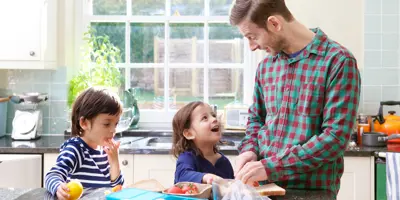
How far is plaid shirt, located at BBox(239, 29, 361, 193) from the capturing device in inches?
63.6

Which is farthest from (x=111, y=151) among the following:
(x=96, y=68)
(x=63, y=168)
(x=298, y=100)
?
(x=96, y=68)

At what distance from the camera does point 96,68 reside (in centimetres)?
386

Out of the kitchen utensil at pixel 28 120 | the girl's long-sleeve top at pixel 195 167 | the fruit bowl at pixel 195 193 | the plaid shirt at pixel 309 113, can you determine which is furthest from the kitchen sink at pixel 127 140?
the fruit bowl at pixel 195 193

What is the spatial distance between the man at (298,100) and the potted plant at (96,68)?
213 centimetres

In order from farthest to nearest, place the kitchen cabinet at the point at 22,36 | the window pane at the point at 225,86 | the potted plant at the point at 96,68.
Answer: the window pane at the point at 225,86 < the potted plant at the point at 96,68 < the kitchen cabinet at the point at 22,36

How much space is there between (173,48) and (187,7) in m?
0.33

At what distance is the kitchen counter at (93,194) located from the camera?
1602 mm

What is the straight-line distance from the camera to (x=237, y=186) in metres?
1.46

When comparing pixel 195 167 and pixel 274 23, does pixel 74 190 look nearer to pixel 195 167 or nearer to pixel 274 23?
pixel 195 167

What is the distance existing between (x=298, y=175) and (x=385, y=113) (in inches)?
89.9

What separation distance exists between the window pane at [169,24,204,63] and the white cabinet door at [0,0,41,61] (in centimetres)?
107

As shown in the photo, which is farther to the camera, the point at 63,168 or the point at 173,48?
the point at 173,48

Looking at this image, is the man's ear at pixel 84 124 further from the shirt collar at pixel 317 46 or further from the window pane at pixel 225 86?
the window pane at pixel 225 86

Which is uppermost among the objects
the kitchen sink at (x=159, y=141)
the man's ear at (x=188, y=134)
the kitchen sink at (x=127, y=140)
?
the man's ear at (x=188, y=134)
